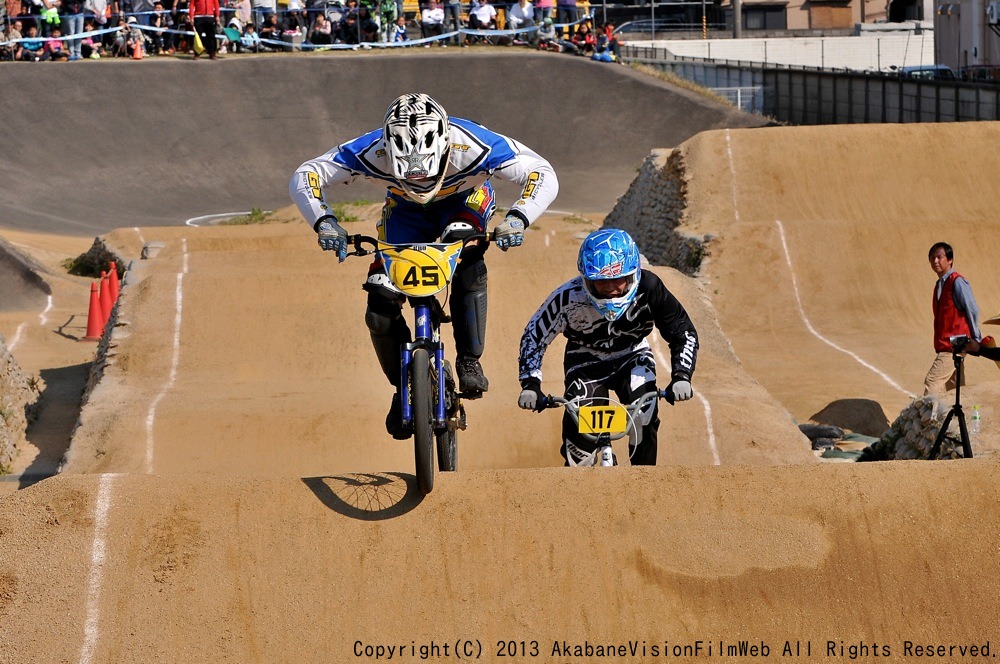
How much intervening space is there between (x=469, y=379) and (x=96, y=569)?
7.81 feet

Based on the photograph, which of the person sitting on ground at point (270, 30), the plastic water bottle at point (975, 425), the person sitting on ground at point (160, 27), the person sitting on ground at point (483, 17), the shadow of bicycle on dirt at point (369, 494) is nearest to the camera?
the shadow of bicycle on dirt at point (369, 494)

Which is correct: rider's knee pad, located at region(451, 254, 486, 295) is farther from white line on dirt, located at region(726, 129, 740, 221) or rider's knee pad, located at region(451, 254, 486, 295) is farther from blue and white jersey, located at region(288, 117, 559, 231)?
white line on dirt, located at region(726, 129, 740, 221)

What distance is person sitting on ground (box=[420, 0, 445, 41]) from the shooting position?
39094 mm

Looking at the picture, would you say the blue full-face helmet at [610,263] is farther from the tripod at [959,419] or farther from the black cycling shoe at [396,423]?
the tripod at [959,419]

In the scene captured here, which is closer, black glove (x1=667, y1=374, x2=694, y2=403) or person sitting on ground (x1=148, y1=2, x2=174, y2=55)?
black glove (x1=667, y1=374, x2=694, y2=403)

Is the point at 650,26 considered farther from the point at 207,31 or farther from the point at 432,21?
the point at 207,31

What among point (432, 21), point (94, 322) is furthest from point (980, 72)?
point (94, 322)

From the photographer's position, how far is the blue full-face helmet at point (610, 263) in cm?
700

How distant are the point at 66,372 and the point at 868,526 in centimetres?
1246

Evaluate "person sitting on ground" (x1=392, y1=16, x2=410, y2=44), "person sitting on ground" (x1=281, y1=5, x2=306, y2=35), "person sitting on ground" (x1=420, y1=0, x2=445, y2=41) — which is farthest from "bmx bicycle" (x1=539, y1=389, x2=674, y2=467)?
"person sitting on ground" (x1=420, y1=0, x2=445, y2=41)

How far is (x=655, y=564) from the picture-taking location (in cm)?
639

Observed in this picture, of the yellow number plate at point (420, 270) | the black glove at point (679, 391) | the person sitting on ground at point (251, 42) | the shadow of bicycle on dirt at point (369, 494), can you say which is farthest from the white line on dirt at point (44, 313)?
the person sitting on ground at point (251, 42)

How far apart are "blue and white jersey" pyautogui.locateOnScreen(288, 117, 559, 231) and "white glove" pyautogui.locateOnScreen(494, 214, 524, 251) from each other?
0.20 metres

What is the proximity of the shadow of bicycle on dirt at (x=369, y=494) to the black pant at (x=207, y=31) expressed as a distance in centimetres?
3020
